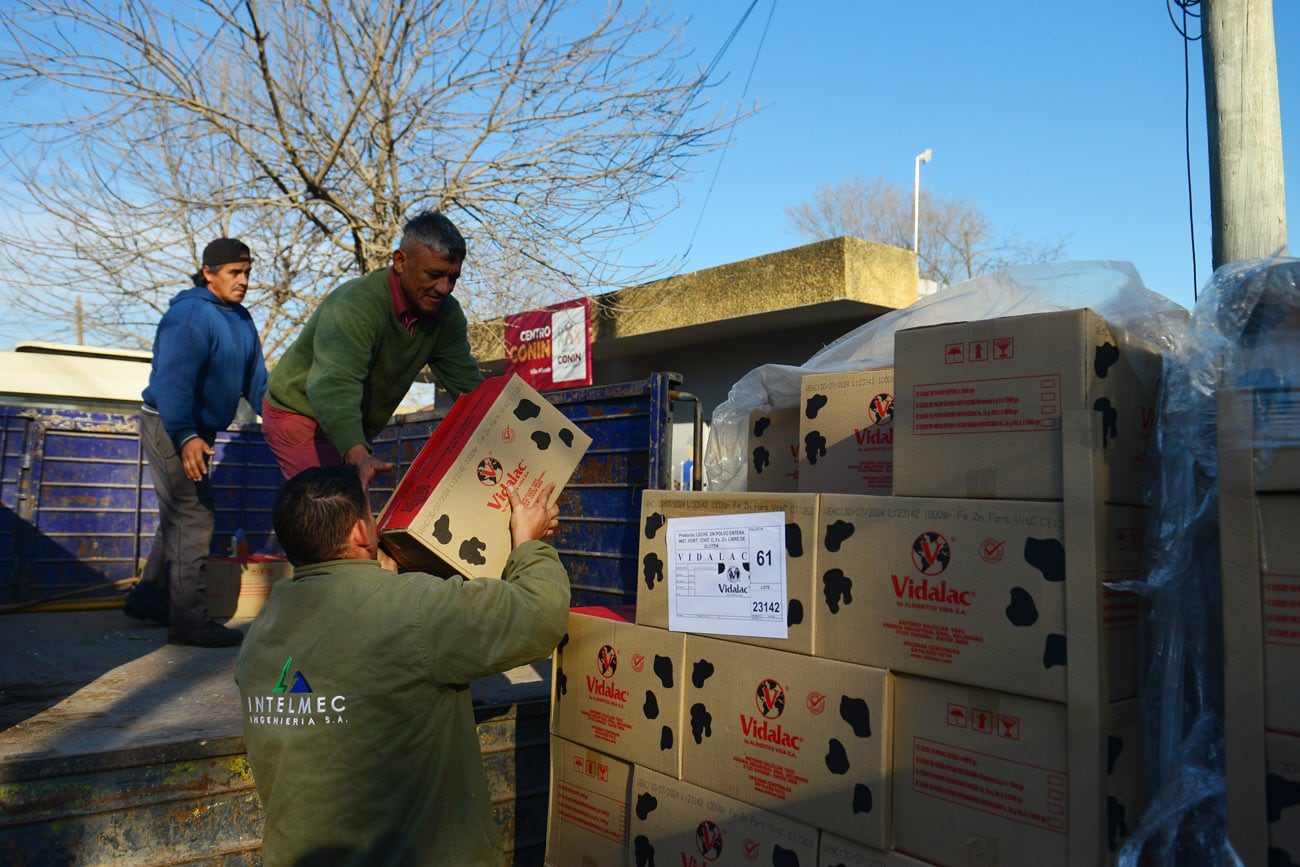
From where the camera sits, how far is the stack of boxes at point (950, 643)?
186cm

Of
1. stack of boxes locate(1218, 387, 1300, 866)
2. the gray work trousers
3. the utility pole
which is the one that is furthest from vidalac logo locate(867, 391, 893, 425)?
the gray work trousers

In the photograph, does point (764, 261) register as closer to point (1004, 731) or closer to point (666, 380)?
point (666, 380)

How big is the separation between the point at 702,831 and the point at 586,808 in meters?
0.49

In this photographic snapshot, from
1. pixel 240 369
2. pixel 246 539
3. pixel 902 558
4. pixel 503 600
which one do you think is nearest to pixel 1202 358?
pixel 902 558

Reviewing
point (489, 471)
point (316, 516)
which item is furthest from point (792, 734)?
point (316, 516)

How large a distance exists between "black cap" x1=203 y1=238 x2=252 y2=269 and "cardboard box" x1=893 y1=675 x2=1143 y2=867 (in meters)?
3.59

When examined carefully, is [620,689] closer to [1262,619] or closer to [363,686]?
[363,686]

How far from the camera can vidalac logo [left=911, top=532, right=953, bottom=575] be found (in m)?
2.05

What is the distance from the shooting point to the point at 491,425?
106 inches

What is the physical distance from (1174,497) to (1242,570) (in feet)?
0.87

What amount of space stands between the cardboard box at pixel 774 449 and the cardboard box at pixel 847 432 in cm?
25

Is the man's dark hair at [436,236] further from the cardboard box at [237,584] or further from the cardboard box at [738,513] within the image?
the cardboard box at [237,584]

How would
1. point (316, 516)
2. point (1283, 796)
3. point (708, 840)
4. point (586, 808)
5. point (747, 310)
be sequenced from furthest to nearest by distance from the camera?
point (747, 310)
point (586, 808)
point (708, 840)
point (316, 516)
point (1283, 796)

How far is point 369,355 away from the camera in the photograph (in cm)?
313
